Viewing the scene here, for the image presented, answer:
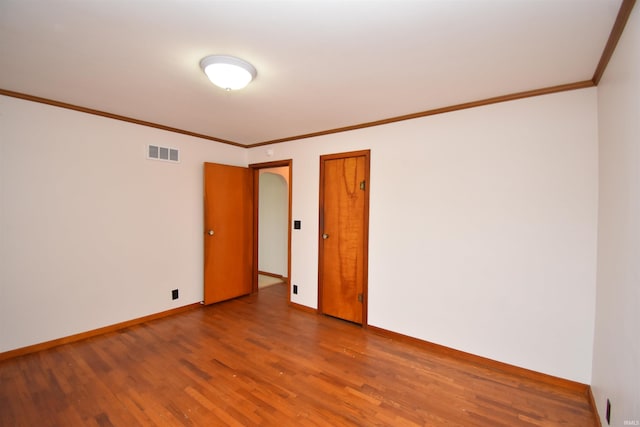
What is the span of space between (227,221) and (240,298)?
117 cm

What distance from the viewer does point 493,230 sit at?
92.4 inches

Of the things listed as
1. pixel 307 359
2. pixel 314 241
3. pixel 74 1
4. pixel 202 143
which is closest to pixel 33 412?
pixel 307 359

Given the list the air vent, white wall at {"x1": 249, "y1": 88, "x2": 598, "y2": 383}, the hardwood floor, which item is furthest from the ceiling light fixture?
the hardwood floor

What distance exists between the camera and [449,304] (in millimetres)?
2562

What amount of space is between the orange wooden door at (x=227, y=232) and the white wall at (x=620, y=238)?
12.4 feet

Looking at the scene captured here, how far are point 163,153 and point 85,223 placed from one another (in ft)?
3.62

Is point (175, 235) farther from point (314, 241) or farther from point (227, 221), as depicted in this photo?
point (314, 241)

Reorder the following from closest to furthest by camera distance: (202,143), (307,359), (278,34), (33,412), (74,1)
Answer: (74,1)
(278,34)
(33,412)
(307,359)
(202,143)

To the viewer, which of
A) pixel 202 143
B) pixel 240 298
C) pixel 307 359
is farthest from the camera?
pixel 240 298

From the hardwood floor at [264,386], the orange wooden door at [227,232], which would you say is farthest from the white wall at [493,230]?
the orange wooden door at [227,232]

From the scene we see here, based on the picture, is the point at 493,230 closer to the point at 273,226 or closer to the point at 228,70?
the point at 228,70

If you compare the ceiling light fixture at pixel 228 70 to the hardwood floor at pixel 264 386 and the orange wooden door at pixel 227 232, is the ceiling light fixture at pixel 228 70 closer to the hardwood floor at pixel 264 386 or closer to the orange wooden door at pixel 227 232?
the orange wooden door at pixel 227 232

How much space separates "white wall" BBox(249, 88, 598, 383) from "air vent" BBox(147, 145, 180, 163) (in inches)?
87.7

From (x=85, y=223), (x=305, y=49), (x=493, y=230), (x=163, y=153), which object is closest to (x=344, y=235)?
(x=493, y=230)
